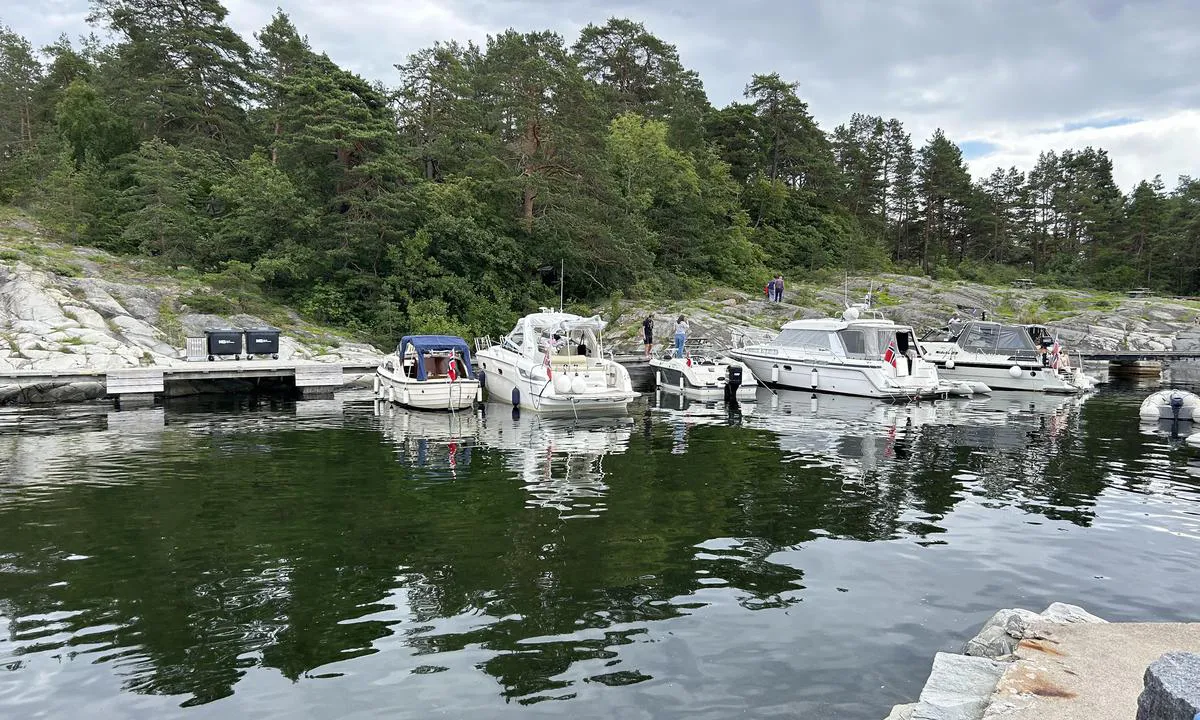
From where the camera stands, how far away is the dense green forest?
3478 cm

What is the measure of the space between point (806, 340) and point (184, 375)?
22675 mm

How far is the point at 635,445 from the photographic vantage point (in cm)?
1669

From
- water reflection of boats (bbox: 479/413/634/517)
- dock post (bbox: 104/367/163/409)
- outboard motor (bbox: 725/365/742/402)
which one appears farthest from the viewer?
outboard motor (bbox: 725/365/742/402)

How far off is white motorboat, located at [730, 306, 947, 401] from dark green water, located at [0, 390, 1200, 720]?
7.79 metres

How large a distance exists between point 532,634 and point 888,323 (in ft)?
74.4

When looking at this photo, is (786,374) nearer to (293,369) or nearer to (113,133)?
(293,369)

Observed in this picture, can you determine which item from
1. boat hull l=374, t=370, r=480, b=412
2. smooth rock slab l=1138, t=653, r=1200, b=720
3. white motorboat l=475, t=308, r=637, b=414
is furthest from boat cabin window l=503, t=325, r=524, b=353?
smooth rock slab l=1138, t=653, r=1200, b=720

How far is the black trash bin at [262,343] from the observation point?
26.7m

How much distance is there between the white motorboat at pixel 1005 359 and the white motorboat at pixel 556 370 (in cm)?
1512

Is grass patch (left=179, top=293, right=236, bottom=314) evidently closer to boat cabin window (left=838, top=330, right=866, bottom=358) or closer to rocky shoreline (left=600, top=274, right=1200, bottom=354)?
rocky shoreline (left=600, top=274, right=1200, bottom=354)

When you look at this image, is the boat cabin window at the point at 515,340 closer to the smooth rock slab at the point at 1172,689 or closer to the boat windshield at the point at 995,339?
the boat windshield at the point at 995,339

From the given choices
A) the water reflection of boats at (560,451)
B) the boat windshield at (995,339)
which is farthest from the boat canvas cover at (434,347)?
the boat windshield at (995,339)

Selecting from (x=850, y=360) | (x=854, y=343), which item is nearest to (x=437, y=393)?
(x=850, y=360)

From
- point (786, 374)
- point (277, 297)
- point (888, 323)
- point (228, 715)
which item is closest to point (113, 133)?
point (277, 297)
